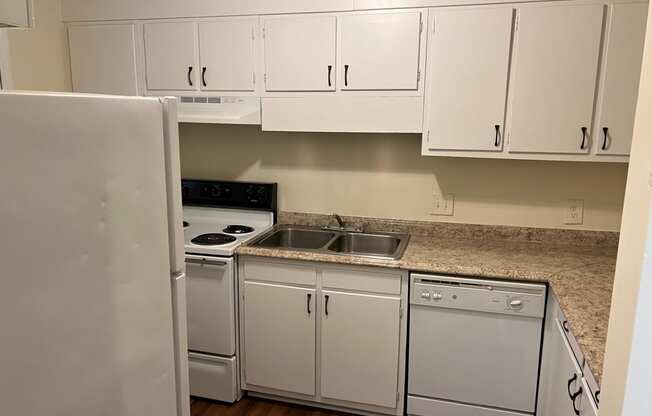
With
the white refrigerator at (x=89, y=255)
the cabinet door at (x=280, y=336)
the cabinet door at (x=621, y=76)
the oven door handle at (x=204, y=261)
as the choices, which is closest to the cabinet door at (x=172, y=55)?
the oven door handle at (x=204, y=261)

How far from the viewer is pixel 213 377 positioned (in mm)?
2525

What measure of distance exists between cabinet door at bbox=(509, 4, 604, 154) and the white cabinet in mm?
1931

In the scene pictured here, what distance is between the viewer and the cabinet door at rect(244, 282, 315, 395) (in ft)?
7.79

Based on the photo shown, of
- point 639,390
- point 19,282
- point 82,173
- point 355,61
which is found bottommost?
point 639,390

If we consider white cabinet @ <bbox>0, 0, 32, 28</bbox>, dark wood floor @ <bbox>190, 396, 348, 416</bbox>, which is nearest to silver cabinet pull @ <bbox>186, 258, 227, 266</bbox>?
dark wood floor @ <bbox>190, 396, 348, 416</bbox>

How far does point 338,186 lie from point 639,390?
7.19 feet

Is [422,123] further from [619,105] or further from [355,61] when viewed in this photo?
[619,105]

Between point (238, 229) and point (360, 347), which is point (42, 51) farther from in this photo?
point (360, 347)

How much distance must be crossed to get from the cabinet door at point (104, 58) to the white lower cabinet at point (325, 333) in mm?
1316

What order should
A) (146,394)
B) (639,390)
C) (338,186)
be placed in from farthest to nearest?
1. (338,186)
2. (146,394)
3. (639,390)

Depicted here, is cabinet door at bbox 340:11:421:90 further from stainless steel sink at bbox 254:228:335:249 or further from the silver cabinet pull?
the silver cabinet pull

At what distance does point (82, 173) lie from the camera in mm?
842

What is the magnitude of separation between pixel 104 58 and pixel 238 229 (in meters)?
1.27

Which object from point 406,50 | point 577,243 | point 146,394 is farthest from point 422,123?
point 146,394
